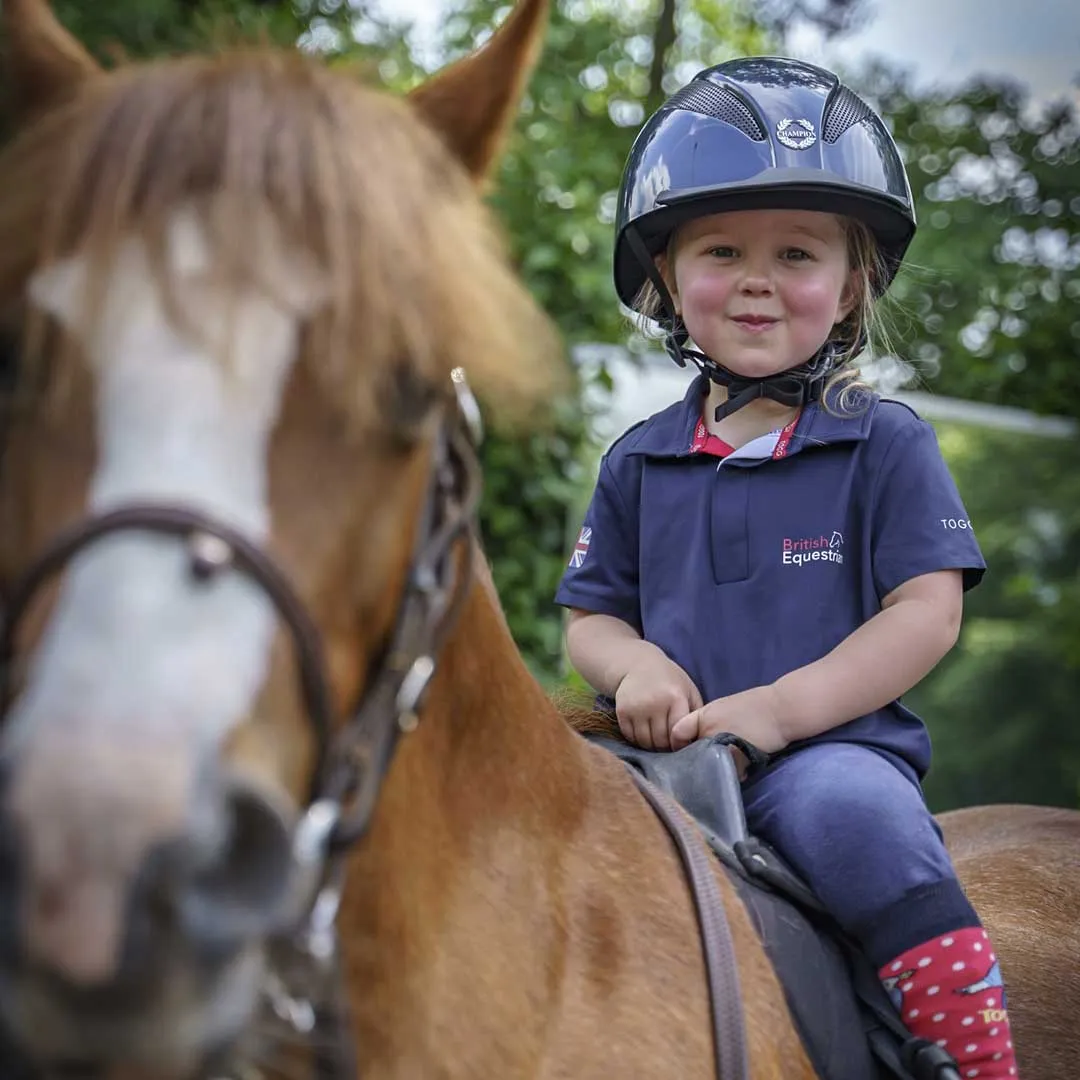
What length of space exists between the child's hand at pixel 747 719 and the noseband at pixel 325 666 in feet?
2.86

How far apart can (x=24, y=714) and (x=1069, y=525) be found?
8.69 m

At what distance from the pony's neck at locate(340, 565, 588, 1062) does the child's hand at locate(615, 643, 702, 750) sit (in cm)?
49

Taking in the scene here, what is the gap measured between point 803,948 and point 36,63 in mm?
1702

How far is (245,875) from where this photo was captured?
3.96ft

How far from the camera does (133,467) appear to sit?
1255 millimetres

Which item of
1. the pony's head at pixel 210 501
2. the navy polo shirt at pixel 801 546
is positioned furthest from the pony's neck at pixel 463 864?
the navy polo shirt at pixel 801 546

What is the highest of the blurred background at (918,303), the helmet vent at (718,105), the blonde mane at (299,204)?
the blonde mane at (299,204)

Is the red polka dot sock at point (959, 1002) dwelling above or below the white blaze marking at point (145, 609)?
below

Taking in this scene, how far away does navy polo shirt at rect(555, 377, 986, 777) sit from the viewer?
2443 mm

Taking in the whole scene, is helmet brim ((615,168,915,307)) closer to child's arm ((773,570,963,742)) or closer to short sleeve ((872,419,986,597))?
short sleeve ((872,419,986,597))

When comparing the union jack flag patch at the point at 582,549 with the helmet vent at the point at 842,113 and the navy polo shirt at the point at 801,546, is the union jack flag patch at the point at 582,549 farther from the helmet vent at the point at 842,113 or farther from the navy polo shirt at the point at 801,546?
the helmet vent at the point at 842,113

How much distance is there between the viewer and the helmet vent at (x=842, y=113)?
272 centimetres

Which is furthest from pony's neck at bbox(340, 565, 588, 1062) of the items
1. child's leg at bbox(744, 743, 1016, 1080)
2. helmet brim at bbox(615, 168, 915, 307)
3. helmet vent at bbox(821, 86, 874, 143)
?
helmet vent at bbox(821, 86, 874, 143)

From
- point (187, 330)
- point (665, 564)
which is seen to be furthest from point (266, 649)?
point (665, 564)
